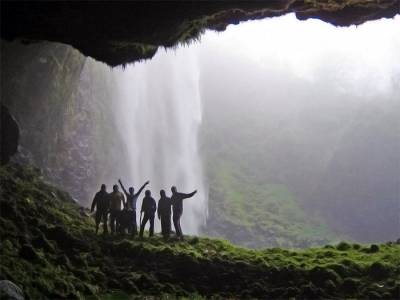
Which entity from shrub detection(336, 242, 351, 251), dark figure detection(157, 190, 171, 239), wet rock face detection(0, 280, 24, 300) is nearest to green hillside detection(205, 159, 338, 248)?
dark figure detection(157, 190, 171, 239)

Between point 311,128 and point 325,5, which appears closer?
point 325,5

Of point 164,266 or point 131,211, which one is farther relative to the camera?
point 131,211

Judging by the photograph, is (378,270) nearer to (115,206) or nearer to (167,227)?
(167,227)

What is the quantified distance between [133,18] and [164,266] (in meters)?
5.95

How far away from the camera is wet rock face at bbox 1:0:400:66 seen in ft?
31.7

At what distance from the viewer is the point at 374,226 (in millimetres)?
65938

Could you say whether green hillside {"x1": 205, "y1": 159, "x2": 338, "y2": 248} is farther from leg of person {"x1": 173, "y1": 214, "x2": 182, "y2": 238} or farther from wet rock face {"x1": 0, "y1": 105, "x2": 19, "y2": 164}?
wet rock face {"x1": 0, "y1": 105, "x2": 19, "y2": 164}

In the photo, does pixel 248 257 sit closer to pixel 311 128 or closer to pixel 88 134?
pixel 88 134

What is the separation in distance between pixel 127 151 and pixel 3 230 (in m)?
46.5

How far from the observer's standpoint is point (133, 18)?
1010cm

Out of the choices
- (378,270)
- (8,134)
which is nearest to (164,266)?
(378,270)

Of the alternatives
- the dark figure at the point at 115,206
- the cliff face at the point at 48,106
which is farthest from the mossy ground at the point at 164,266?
the cliff face at the point at 48,106

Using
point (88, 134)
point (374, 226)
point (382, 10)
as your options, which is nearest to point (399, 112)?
point (374, 226)

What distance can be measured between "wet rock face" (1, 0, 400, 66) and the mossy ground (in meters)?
4.65
